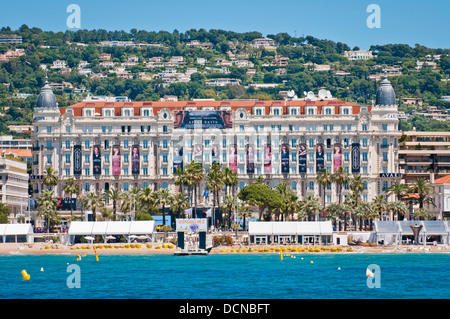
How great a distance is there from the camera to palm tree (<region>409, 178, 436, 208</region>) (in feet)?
632

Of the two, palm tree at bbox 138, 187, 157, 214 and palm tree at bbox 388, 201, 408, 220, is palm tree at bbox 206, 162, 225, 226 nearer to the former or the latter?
palm tree at bbox 138, 187, 157, 214

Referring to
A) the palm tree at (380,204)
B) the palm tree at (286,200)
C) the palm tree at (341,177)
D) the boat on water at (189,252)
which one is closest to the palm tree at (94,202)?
the boat on water at (189,252)

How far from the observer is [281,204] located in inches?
7441

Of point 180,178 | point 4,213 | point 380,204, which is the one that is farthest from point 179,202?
point 380,204

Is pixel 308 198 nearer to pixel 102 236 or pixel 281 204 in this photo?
pixel 281 204

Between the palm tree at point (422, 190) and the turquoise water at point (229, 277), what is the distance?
24.7m

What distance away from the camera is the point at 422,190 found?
193 m

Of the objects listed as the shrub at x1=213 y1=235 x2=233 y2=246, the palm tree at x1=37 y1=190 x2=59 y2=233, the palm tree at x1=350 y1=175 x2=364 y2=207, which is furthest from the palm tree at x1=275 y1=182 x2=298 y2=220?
the palm tree at x1=37 y1=190 x2=59 y2=233

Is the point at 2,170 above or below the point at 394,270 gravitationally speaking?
above

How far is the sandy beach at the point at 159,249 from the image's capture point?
17125cm

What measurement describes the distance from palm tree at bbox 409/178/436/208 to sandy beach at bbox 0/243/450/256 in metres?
20.1
